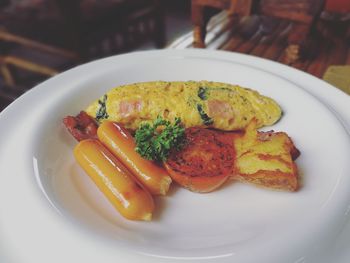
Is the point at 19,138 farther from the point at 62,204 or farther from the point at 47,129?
the point at 62,204

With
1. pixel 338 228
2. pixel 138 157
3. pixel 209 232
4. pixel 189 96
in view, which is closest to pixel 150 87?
pixel 189 96

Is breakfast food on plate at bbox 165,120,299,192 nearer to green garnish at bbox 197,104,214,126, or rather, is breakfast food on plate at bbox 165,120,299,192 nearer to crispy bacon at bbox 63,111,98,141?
green garnish at bbox 197,104,214,126

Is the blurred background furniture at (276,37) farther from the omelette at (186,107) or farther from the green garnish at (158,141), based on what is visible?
the green garnish at (158,141)

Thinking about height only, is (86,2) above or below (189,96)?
below

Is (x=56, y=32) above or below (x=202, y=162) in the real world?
below

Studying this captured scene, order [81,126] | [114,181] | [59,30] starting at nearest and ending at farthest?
[114,181]
[81,126]
[59,30]

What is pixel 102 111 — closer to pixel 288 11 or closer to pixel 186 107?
pixel 186 107

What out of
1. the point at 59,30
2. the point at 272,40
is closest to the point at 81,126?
the point at 272,40

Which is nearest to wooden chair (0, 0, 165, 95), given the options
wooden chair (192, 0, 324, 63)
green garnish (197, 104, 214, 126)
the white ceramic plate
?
wooden chair (192, 0, 324, 63)
